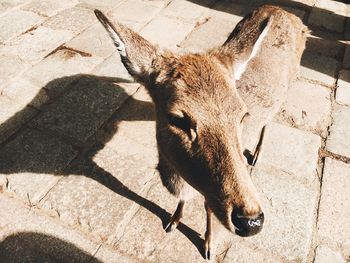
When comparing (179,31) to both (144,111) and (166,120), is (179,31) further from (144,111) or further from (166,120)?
(166,120)

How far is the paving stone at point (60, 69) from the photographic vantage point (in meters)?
5.31

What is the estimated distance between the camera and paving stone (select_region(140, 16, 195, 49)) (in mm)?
6209

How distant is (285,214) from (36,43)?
4915mm

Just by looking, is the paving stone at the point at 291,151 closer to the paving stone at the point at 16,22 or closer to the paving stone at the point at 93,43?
the paving stone at the point at 93,43

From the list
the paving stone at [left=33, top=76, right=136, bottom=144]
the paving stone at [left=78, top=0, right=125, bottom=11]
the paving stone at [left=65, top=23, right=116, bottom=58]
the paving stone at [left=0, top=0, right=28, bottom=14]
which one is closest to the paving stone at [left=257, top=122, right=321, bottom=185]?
the paving stone at [left=33, top=76, right=136, bottom=144]

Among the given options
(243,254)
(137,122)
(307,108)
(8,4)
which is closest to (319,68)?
(307,108)

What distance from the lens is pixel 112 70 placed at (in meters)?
5.60

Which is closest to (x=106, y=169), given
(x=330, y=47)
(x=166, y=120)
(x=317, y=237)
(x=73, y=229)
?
(x=73, y=229)

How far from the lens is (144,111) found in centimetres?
505

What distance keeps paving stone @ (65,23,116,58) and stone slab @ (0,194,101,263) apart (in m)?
3.08

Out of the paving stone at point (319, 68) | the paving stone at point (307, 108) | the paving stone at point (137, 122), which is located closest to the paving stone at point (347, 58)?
the paving stone at point (319, 68)

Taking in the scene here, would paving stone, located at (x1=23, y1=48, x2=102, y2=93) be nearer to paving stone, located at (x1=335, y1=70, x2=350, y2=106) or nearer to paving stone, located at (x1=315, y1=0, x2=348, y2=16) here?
paving stone, located at (x1=335, y1=70, x2=350, y2=106)

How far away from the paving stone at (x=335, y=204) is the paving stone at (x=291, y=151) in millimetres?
204

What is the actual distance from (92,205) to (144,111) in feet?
5.57
